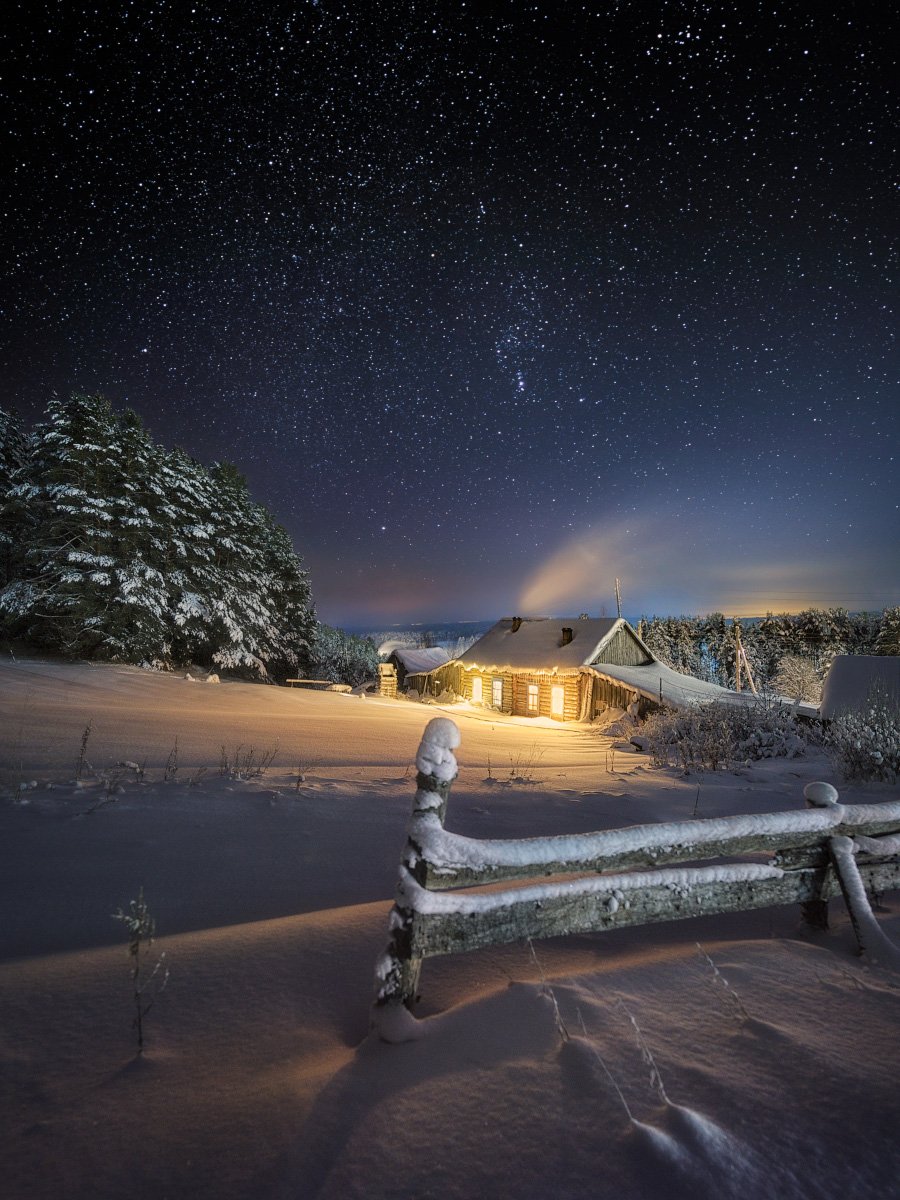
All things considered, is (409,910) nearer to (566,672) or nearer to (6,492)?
(566,672)

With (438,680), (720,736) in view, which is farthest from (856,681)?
(438,680)

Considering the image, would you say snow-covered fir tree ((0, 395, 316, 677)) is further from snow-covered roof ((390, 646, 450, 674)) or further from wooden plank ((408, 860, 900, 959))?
wooden plank ((408, 860, 900, 959))

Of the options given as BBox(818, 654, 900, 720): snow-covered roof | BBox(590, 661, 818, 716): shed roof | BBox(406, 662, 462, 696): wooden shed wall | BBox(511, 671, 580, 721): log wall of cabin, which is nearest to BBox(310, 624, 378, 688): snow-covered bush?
BBox(406, 662, 462, 696): wooden shed wall

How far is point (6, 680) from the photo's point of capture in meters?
13.1

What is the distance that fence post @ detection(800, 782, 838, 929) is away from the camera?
3.20 meters

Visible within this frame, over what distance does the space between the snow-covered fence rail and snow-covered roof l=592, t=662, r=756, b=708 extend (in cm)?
1620

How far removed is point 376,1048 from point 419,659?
39.2 metres

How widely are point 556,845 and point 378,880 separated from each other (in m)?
2.55

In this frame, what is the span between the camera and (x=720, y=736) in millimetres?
12633

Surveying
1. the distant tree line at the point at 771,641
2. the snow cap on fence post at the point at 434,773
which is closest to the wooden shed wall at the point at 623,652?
the snow cap on fence post at the point at 434,773

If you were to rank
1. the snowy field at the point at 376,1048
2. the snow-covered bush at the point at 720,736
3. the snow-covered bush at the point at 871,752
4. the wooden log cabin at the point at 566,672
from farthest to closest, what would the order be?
the wooden log cabin at the point at 566,672, the snow-covered bush at the point at 720,736, the snow-covered bush at the point at 871,752, the snowy field at the point at 376,1048

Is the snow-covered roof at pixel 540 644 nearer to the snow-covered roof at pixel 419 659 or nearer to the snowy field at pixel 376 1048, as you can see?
the snow-covered roof at pixel 419 659

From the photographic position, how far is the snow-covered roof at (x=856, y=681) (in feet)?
45.5

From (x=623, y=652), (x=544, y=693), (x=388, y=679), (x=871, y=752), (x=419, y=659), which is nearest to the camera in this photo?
(x=871, y=752)
